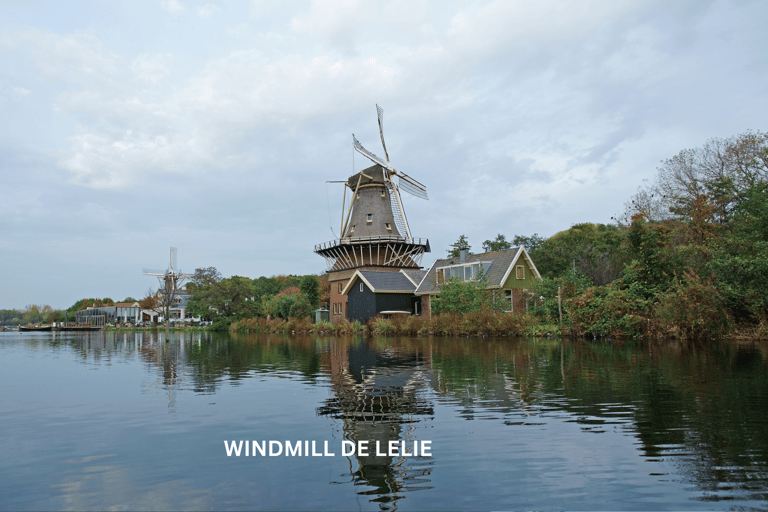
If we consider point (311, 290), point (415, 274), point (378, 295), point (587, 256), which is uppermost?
point (587, 256)

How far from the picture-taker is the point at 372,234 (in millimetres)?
48438

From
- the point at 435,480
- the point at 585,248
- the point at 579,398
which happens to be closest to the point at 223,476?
the point at 435,480

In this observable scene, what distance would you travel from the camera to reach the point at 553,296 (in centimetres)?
3102

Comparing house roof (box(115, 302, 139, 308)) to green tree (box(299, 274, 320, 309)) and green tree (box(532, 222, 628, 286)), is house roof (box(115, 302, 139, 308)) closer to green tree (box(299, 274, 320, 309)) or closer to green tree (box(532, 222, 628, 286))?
green tree (box(299, 274, 320, 309))

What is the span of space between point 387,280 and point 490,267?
9096mm

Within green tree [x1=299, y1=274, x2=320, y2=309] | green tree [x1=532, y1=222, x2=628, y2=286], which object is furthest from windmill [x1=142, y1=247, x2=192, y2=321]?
green tree [x1=532, y1=222, x2=628, y2=286]

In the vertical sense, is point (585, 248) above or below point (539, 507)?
above

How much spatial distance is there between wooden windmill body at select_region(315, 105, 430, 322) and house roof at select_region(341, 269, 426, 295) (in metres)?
2.59

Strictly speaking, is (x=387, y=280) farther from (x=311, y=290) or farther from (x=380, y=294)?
(x=311, y=290)

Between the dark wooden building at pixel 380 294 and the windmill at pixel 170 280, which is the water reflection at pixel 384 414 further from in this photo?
the windmill at pixel 170 280

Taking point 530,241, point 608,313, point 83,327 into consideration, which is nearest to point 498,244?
point 530,241

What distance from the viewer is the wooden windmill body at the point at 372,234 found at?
1881 inches

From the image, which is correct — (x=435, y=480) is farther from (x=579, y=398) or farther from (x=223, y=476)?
(x=579, y=398)

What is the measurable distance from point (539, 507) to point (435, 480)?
1.00 metres
